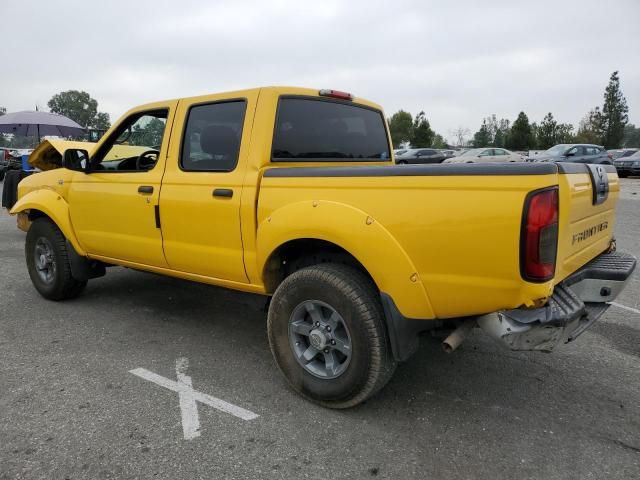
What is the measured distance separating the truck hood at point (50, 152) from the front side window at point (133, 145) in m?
3.35

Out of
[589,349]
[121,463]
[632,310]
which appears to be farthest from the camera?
[632,310]

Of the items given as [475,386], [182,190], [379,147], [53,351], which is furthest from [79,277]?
[475,386]

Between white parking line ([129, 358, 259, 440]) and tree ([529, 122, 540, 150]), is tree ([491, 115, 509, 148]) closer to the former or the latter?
tree ([529, 122, 540, 150])

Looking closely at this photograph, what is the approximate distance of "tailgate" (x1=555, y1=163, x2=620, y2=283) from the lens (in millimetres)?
2361

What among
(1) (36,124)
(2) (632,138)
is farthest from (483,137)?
Answer: (1) (36,124)

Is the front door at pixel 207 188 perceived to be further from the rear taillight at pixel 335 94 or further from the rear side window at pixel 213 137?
the rear taillight at pixel 335 94

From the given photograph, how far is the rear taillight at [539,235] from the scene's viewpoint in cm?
219

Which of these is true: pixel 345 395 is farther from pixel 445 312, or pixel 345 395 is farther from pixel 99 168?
pixel 99 168

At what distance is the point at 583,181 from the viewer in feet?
8.55

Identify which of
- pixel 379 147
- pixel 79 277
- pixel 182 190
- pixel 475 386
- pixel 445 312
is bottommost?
pixel 475 386

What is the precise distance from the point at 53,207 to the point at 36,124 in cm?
1260

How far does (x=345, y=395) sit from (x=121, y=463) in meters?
1.19

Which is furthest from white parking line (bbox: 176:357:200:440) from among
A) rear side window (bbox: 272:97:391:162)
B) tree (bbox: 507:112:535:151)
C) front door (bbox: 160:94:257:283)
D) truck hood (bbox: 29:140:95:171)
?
tree (bbox: 507:112:535:151)

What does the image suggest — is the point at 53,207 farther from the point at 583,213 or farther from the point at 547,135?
the point at 547,135
